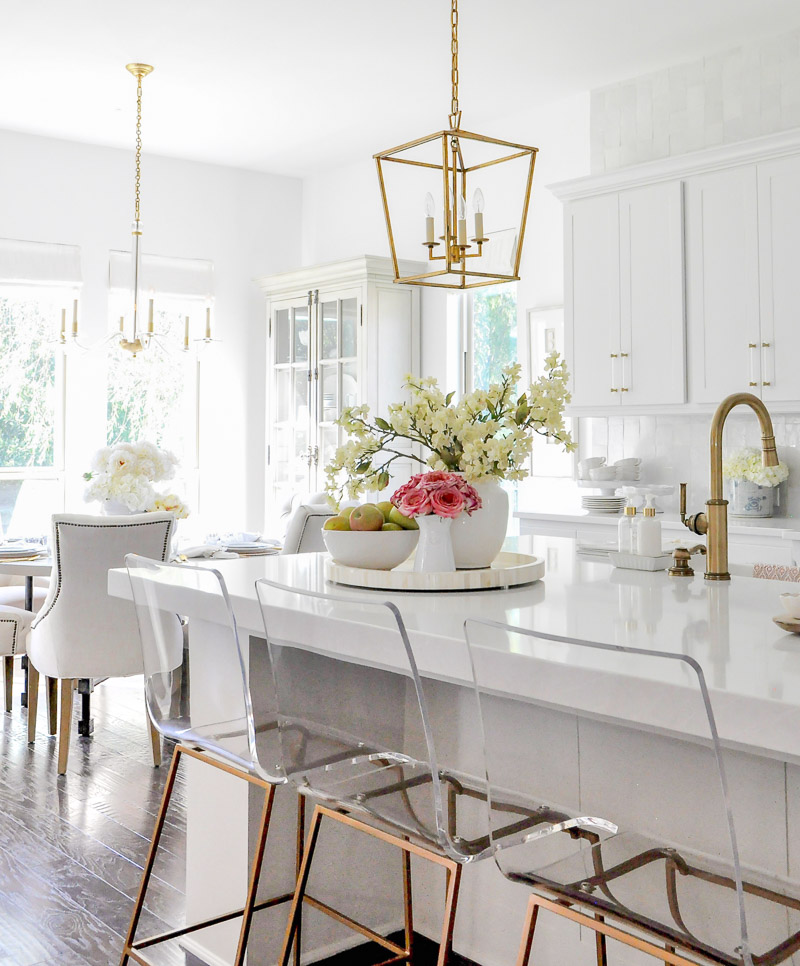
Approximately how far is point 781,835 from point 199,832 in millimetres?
1291

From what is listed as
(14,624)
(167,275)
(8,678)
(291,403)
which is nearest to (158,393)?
(167,275)

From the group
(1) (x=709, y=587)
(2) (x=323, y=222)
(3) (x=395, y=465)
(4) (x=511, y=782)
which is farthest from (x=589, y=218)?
(4) (x=511, y=782)

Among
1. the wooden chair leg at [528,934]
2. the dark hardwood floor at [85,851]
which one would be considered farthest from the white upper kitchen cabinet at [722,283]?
the wooden chair leg at [528,934]

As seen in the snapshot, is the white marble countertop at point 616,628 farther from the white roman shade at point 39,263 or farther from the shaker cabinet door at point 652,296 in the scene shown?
the white roman shade at point 39,263

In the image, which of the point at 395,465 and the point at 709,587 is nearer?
the point at 709,587

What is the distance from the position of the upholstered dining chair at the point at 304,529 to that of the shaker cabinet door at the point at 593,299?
5.71 ft

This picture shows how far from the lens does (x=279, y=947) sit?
223cm

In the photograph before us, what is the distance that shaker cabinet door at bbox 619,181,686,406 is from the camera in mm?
4473

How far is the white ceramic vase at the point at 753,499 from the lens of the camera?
14.1 ft

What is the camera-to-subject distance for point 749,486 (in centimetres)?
430

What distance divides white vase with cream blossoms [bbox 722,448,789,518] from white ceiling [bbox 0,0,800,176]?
1826 millimetres

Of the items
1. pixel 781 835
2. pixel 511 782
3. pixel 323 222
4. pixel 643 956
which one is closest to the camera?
pixel 511 782

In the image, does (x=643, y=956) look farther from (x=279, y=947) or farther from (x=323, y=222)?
(x=323, y=222)

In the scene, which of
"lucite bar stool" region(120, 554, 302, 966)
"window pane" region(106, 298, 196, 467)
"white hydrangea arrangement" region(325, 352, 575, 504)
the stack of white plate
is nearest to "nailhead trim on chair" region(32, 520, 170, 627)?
"lucite bar stool" region(120, 554, 302, 966)
